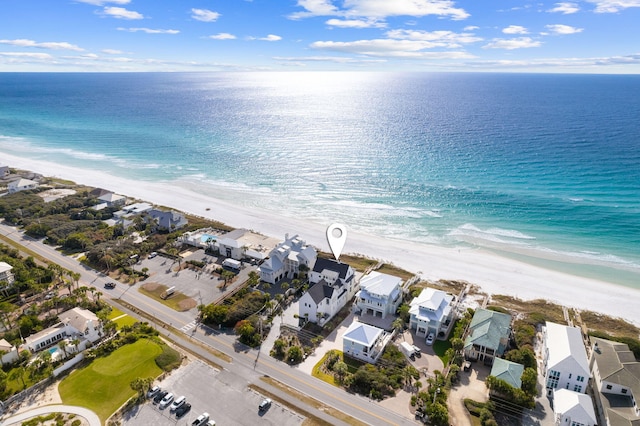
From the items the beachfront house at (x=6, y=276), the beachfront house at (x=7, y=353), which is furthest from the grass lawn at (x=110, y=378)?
the beachfront house at (x=6, y=276)

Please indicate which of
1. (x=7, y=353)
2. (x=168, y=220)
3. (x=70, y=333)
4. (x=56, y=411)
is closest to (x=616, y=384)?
(x=56, y=411)

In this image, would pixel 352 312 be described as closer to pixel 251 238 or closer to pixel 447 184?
pixel 251 238

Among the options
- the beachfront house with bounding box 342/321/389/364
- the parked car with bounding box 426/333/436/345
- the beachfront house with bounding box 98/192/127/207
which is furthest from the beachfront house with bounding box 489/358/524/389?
the beachfront house with bounding box 98/192/127/207

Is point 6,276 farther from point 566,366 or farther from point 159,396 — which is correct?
point 566,366

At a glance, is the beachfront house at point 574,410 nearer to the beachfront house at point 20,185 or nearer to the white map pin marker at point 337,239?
the white map pin marker at point 337,239

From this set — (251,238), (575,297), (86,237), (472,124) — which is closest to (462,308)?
(575,297)

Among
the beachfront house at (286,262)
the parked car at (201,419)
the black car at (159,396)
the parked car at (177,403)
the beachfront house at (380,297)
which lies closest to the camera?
the parked car at (201,419)
